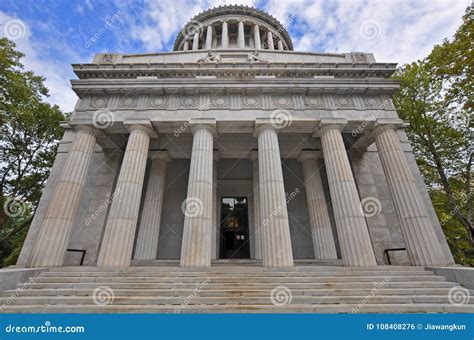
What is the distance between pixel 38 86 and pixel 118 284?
72.0ft

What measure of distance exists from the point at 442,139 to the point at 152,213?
79.3ft

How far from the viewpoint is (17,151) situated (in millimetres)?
20750

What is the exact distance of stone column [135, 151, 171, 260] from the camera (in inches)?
579

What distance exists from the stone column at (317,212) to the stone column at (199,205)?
8.03 meters

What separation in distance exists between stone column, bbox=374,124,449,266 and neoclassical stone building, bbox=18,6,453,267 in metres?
0.05

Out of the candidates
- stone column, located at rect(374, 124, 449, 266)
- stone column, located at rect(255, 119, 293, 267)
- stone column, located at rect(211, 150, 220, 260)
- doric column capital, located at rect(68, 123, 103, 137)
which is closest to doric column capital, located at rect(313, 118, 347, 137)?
stone column, located at rect(374, 124, 449, 266)

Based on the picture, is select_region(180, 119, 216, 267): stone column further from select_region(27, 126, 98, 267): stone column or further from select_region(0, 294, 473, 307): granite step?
select_region(27, 126, 98, 267): stone column

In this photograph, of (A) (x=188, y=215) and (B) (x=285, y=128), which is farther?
(B) (x=285, y=128)

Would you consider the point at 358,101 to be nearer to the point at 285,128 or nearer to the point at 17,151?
the point at 285,128

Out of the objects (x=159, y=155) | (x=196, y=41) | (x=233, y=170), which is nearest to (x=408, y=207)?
(x=233, y=170)

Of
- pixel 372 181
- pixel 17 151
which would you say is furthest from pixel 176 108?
pixel 17 151

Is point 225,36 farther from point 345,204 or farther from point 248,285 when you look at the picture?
point 248,285

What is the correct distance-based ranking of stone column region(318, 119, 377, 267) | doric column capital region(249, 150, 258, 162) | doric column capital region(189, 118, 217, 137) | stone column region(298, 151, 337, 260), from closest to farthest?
stone column region(318, 119, 377, 267) → doric column capital region(189, 118, 217, 137) → stone column region(298, 151, 337, 260) → doric column capital region(249, 150, 258, 162)

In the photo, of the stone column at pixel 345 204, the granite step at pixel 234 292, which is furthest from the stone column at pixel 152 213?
the stone column at pixel 345 204
